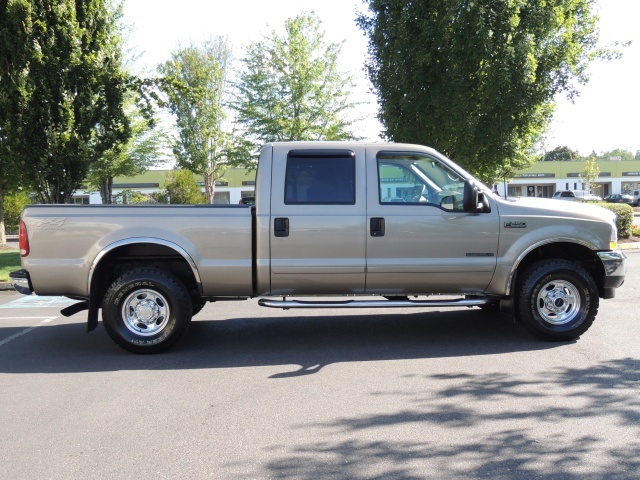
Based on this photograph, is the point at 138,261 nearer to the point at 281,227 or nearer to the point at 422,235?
the point at 281,227

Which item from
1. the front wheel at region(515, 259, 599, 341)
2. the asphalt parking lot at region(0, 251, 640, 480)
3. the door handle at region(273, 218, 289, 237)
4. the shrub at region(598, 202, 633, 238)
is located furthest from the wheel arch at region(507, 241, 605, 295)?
the shrub at region(598, 202, 633, 238)

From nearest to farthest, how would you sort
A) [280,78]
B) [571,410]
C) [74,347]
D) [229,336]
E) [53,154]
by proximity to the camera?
[571,410]
[74,347]
[229,336]
[53,154]
[280,78]

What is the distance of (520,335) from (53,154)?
35.6ft

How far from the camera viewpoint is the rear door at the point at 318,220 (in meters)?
6.28

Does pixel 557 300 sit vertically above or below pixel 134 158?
below

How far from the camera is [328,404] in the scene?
4.72 meters

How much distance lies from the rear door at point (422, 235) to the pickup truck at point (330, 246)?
0.04 ft

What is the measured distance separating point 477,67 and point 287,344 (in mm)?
11833

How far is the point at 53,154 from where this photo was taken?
13188 mm

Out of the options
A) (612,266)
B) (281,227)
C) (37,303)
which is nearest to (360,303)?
(281,227)

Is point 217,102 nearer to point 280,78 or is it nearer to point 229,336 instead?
point 280,78

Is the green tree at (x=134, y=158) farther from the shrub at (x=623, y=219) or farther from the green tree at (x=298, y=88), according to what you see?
the shrub at (x=623, y=219)

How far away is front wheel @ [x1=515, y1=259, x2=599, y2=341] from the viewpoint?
6457 mm

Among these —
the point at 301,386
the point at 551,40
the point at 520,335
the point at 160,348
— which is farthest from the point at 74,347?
the point at 551,40
